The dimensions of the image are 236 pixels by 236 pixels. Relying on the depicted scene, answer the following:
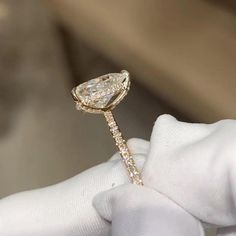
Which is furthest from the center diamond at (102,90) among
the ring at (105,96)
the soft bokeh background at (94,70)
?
the soft bokeh background at (94,70)

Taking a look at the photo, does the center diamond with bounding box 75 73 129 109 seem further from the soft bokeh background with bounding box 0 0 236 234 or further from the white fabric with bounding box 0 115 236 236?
the soft bokeh background with bounding box 0 0 236 234

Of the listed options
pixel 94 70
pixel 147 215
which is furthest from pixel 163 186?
pixel 94 70

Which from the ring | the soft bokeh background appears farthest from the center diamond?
the soft bokeh background

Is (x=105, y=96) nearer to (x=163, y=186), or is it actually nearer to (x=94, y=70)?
(x=163, y=186)

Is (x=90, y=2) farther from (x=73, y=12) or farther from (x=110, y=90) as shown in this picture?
(x=110, y=90)

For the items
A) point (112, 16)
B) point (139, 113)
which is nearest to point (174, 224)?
point (112, 16)

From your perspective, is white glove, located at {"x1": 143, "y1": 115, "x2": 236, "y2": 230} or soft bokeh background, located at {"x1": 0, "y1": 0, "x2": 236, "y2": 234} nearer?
white glove, located at {"x1": 143, "y1": 115, "x2": 236, "y2": 230}
